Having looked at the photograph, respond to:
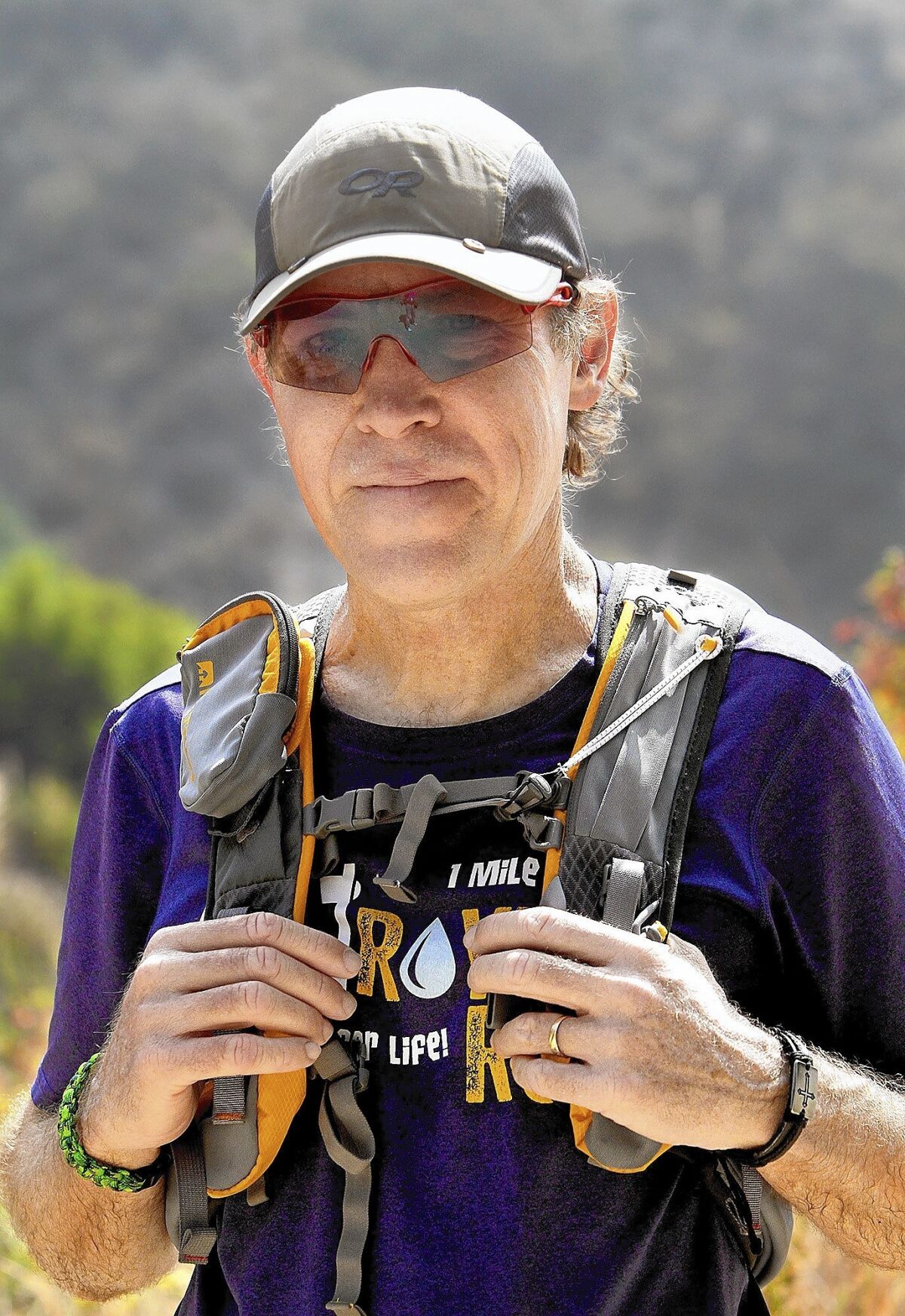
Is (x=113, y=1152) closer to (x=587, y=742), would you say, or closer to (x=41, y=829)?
(x=587, y=742)

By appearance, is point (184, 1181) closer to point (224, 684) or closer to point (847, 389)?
point (224, 684)

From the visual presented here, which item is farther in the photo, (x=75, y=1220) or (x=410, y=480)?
(x=75, y=1220)

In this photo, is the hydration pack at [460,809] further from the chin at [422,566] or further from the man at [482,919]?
the chin at [422,566]

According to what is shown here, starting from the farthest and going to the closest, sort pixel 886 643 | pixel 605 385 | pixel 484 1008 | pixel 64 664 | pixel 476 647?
pixel 64 664 < pixel 886 643 < pixel 605 385 < pixel 476 647 < pixel 484 1008

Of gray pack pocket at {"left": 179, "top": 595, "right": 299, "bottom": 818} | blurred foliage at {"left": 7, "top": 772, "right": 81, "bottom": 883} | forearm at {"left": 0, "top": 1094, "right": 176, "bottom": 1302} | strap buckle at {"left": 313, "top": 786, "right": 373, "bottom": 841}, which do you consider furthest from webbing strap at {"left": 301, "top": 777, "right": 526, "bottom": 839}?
blurred foliage at {"left": 7, "top": 772, "right": 81, "bottom": 883}

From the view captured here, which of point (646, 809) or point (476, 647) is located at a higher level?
point (476, 647)

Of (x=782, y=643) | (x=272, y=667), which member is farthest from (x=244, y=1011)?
(x=782, y=643)

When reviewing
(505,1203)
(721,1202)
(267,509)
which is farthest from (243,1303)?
(267,509)

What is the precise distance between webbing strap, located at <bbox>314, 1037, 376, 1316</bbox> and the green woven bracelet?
0.28 m

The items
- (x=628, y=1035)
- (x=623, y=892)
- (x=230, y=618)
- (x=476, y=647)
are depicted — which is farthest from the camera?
(x=230, y=618)

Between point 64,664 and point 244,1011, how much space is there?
11.2 meters

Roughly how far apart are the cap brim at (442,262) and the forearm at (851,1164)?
38.1 inches

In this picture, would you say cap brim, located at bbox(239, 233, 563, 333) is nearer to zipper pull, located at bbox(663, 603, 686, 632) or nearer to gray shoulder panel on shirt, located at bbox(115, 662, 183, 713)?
zipper pull, located at bbox(663, 603, 686, 632)

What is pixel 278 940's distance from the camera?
1633 mm
